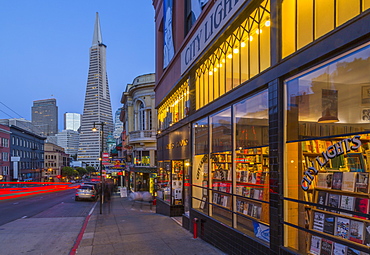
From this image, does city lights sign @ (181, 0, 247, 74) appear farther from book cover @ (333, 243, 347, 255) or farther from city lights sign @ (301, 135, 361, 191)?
book cover @ (333, 243, 347, 255)

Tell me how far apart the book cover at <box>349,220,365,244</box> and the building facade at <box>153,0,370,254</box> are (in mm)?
14

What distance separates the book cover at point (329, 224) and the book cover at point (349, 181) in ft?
1.79

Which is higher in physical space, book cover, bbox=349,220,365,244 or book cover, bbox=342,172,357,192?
book cover, bbox=342,172,357,192

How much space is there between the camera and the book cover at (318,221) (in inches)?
211

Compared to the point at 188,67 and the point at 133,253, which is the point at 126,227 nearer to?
the point at 133,253

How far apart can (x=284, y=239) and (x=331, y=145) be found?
84.2 inches

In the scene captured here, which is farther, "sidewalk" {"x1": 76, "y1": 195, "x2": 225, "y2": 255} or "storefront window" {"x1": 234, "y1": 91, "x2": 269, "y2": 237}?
"sidewalk" {"x1": 76, "y1": 195, "x2": 225, "y2": 255}

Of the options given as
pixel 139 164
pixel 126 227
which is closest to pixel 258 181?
pixel 126 227

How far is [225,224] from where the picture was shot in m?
9.05

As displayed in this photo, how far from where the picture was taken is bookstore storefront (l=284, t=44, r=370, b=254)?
471 centimetres

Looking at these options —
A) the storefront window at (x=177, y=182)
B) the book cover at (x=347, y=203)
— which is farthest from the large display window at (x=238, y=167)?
the storefront window at (x=177, y=182)

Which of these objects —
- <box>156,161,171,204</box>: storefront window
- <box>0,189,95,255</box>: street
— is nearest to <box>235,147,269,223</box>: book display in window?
<box>0,189,95,255</box>: street

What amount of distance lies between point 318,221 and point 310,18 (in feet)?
11.7

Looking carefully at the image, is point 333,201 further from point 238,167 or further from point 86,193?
point 86,193
